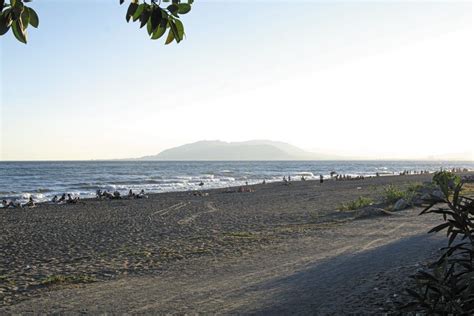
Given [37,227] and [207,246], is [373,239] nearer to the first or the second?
[207,246]

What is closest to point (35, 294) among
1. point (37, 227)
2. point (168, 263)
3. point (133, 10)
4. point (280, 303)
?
point (168, 263)

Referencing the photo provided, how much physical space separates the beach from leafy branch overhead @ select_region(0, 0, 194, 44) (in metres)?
4.37

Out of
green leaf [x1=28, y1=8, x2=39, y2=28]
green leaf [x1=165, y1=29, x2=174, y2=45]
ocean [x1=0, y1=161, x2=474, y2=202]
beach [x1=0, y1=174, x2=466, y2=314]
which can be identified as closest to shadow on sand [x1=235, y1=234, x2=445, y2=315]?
beach [x1=0, y1=174, x2=466, y2=314]

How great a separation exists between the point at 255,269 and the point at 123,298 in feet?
8.86

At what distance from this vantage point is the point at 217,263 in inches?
373

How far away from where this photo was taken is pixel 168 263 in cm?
984

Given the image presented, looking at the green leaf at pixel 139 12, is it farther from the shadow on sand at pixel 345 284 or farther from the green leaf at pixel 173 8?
the shadow on sand at pixel 345 284

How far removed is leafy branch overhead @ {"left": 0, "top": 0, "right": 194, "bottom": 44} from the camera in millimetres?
2152

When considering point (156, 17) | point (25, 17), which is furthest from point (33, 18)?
point (156, 17)

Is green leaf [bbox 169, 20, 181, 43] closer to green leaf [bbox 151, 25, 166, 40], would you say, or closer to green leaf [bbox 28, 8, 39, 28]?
green leaf [bbox 151, 25, 166, 40]

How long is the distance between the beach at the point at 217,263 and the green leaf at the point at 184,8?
4.41 m

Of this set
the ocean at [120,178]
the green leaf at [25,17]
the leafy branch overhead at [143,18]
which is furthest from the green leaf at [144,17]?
the ocean at [120,178]

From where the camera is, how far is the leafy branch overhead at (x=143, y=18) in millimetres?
Answer: 2152

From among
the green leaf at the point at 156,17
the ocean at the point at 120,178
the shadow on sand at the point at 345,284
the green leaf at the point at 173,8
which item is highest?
the green leaf at the point at 173,8
